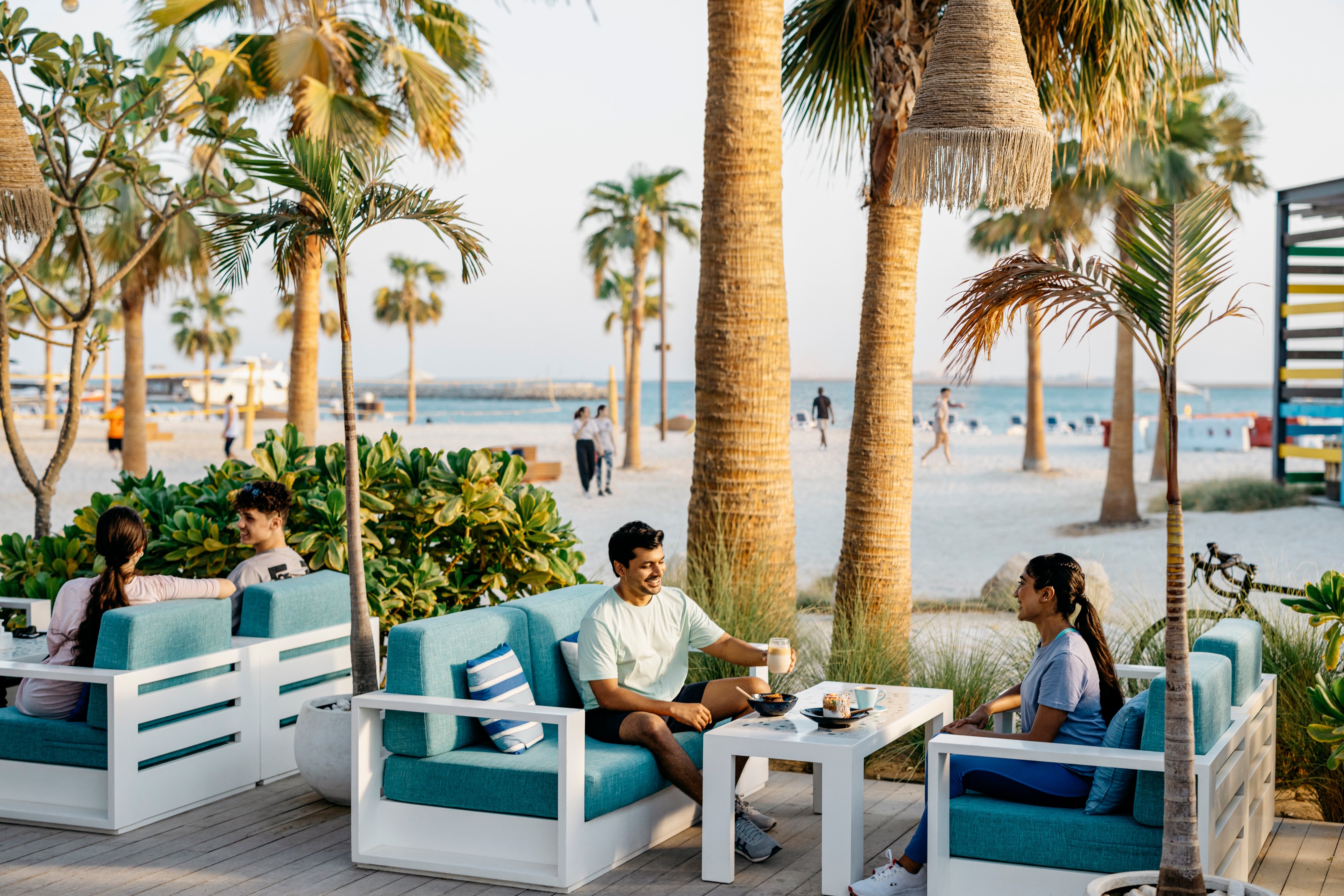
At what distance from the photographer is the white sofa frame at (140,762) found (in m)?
4.73

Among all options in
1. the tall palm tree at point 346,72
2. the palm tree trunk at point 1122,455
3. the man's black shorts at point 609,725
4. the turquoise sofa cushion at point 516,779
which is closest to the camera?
the turquoise sofa cushion at point 516,779

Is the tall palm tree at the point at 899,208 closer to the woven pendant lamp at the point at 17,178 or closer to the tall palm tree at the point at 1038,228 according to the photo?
the woven pendant lamp at the point at 17,178

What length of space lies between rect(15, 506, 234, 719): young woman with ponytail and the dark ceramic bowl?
2489mm

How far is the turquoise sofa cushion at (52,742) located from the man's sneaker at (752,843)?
2.47m

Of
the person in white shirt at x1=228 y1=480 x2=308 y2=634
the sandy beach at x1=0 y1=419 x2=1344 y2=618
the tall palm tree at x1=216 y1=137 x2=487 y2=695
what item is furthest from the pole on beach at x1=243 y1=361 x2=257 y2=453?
the tall palm tree at x1=216 y1=137 x2=487 y2=695

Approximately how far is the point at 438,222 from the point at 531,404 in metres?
101

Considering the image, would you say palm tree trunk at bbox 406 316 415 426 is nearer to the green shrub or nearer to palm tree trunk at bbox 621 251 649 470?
palm tree trunk at bbox 621 251 649 470

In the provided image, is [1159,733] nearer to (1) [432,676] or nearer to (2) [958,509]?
(1) [432,676]

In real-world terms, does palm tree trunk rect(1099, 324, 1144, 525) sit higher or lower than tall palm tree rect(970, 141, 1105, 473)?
lower

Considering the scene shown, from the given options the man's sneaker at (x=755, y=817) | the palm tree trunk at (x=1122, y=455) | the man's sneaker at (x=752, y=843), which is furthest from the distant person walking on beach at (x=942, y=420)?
the man's sneaker at (x=752, y=843)

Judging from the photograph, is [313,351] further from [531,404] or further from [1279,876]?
[531,404]

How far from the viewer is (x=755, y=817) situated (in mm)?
4773

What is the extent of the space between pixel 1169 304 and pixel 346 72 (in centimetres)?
1201

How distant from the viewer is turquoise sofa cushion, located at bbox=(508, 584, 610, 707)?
4.86 metres
